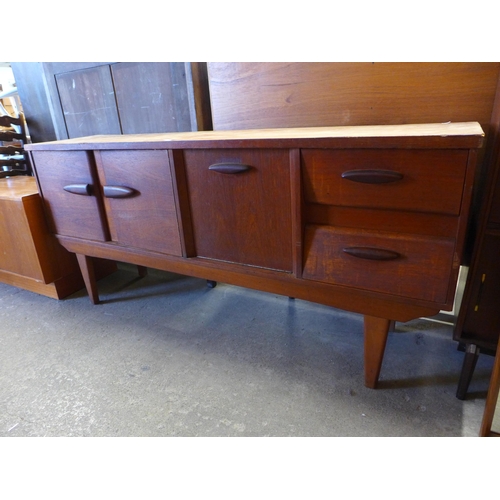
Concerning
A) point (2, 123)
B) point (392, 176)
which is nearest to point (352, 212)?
point (392, 176)

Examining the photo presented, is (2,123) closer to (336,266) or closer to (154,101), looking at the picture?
(154,101)

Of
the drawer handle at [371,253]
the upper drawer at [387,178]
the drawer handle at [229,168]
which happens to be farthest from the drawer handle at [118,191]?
the drawer handle at [371,253]

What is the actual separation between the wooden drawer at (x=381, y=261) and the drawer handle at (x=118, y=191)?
572 mm

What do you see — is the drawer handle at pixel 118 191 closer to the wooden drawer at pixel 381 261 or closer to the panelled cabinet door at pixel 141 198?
the panelled cabinet door at pixel 141 198

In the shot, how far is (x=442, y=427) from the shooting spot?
2.80ft

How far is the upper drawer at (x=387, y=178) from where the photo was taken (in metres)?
0.68

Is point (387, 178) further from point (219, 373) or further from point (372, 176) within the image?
point (219, 373)

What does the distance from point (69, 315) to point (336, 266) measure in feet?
3.73

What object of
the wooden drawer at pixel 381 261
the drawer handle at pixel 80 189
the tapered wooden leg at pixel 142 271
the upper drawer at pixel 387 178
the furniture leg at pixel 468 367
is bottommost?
the tapered wooden leg at pixel 142 271

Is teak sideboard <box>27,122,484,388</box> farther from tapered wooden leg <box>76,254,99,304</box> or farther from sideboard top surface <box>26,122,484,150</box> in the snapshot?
tapered wooden leg <box>76,254,99,304</box>

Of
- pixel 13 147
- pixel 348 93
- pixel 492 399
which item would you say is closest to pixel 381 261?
pixel 492 399

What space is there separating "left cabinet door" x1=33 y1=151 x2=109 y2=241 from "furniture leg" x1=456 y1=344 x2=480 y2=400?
1151mm

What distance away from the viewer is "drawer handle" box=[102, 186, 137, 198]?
109cm
